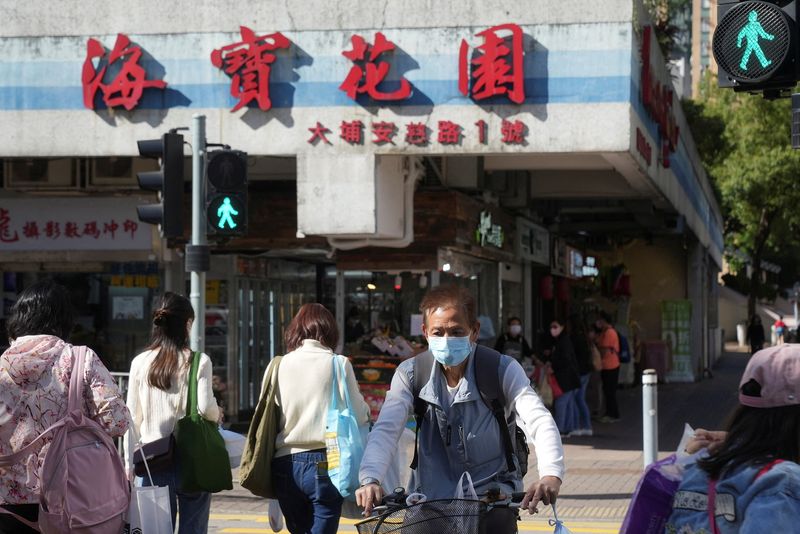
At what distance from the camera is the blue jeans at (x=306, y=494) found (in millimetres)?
6316

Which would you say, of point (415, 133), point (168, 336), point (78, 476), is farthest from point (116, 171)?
point (78, 476)

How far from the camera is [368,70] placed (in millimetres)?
13703

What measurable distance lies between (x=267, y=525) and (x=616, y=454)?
6.12 m

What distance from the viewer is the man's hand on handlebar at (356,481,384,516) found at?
4078mm

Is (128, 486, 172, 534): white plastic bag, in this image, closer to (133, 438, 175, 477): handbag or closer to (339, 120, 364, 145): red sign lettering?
(133, 438, 175, 477): handbag

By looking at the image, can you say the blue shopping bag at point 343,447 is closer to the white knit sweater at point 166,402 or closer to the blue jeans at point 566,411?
the white knit sweater at point 166,402

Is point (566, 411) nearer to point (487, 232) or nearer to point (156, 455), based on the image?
point (487, 232)

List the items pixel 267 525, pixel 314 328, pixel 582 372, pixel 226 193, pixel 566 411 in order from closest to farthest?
pixel 314 328 < pixel 267 525 < pixel 226 193 < pixel 566 411 < pixel 582 372

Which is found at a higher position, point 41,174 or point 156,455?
point 41,174

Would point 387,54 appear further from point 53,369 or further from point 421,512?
point 421,512

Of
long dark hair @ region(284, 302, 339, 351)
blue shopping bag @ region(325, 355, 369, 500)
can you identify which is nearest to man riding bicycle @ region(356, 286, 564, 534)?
blue shopping bag @ region(325, 355, 369, 500)

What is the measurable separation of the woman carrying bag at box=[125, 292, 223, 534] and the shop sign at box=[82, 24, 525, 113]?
7390 millimetres

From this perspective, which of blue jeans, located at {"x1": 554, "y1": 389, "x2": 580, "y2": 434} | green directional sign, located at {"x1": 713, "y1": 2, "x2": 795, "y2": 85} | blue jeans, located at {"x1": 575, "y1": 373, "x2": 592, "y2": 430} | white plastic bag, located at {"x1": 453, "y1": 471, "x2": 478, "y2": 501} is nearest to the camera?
white plastic bag, located at {"x1": 453, "y1": 471, "x2": 478, "y2": 501}

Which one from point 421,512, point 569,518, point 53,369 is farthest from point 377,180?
point 421,512
